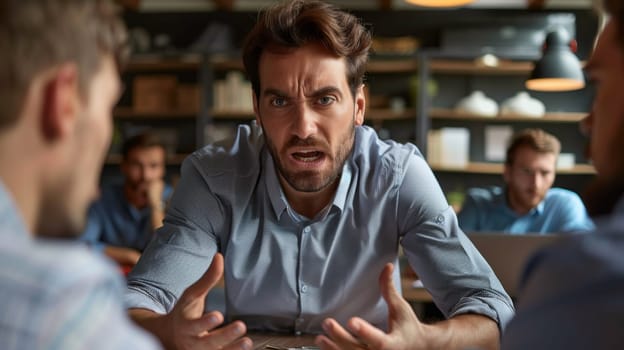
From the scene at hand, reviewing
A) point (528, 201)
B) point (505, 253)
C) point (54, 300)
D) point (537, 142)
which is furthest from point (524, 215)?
point (54, 300)

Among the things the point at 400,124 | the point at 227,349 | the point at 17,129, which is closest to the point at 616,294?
the point at 17,129

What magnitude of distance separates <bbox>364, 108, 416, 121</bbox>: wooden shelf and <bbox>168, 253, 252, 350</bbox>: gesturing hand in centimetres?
522

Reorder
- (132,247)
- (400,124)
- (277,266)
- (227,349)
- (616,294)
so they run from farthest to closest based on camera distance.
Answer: (400,124)
(132,247)
(277,266)
(227,349)
(616,294)

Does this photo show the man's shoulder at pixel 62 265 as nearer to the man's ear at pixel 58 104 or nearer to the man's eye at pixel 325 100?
the man's ear at pixel 58 104

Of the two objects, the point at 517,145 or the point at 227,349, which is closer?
the point at 227,349

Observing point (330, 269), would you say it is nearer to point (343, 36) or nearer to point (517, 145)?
point (343, 36)

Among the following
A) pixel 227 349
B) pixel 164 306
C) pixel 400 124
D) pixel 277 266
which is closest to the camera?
pixel 227 349

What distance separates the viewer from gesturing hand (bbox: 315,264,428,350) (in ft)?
3.98

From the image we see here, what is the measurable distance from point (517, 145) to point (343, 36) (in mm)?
2843

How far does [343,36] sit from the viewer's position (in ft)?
5.97

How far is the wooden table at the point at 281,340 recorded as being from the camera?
150cm

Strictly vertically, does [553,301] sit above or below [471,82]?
above

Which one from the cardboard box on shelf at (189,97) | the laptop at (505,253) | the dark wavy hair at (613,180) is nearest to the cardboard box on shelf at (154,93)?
the cardboard box on shelf at (189,97)

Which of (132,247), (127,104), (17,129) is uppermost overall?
(17,129)
